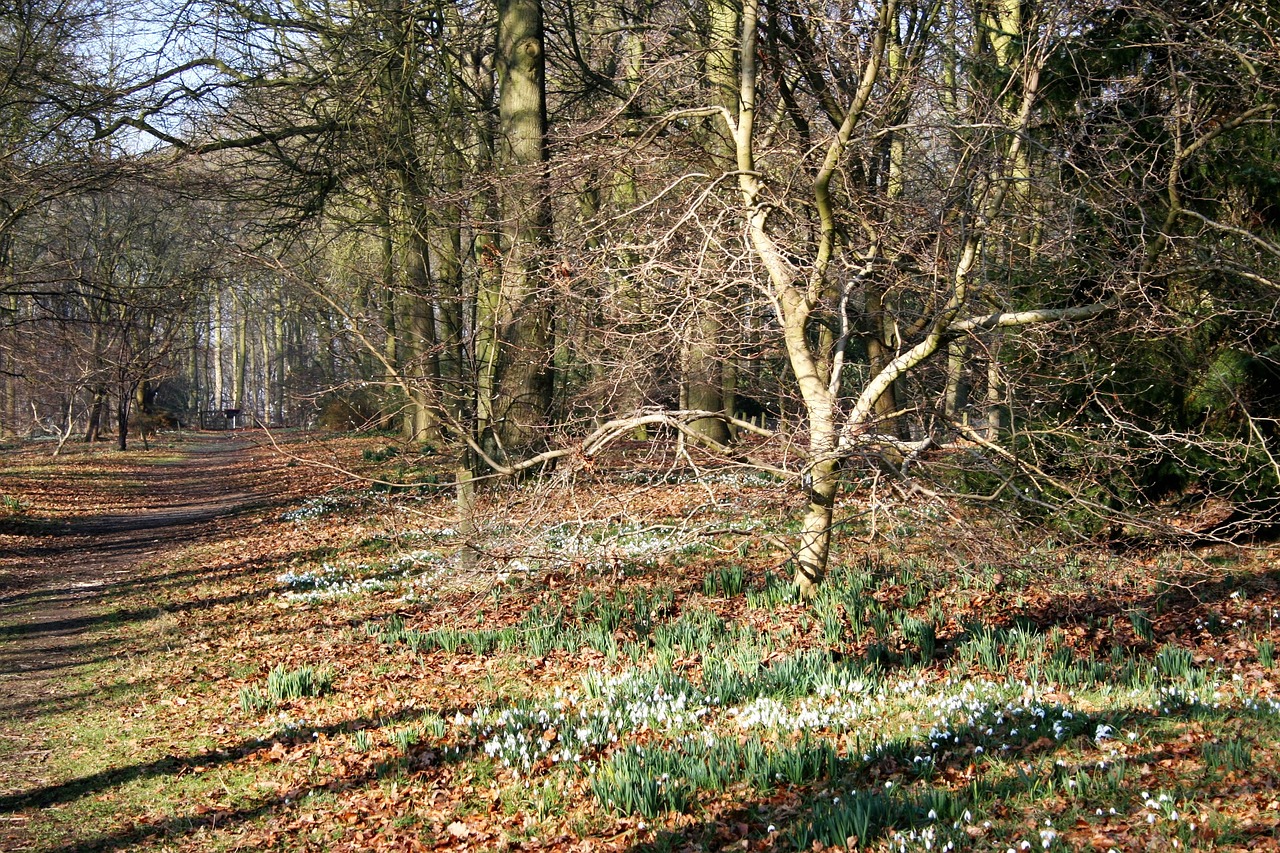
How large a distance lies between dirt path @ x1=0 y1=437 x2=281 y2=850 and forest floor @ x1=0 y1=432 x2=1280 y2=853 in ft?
0.19

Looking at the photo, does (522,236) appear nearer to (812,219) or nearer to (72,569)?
(812,219)

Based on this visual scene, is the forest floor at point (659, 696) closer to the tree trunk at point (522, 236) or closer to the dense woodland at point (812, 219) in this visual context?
the dense woodland at point (812, 219)

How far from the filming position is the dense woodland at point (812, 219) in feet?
23.1

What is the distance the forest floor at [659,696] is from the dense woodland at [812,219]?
0.62m

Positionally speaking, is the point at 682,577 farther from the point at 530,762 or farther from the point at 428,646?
the point at 530,762

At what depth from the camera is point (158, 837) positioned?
4.97 metres

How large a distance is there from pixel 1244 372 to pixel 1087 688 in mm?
4670

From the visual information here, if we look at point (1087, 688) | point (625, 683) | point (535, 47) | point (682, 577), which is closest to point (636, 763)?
point (625, 683)

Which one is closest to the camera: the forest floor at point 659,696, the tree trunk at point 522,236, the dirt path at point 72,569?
the forest floor at point 659,696


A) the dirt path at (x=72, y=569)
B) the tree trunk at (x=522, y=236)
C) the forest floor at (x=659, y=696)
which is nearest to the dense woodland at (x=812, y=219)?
the tree trunk at (x=522, y=236)

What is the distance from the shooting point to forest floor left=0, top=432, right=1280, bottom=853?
434cm

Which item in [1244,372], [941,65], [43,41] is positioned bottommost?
[1244,372]

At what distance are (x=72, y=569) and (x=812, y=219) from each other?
10.3 m

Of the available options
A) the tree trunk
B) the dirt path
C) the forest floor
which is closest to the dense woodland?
the tree trunk
